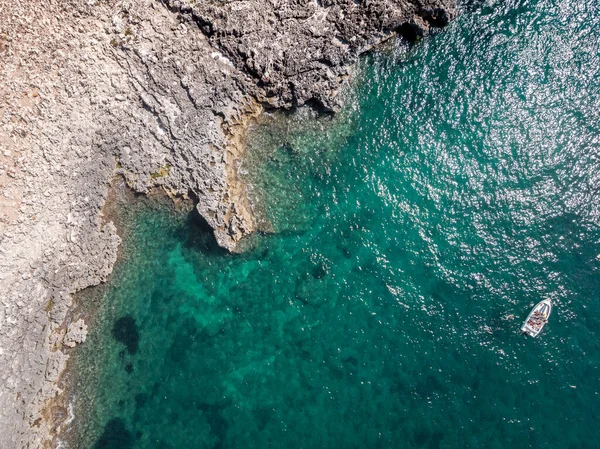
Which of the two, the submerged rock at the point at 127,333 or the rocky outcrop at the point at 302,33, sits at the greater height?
the rocky outcrop at the point at 302,33

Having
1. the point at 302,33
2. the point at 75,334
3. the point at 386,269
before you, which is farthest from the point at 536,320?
the point at 75,334

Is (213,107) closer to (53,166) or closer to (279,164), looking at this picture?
(279,164)

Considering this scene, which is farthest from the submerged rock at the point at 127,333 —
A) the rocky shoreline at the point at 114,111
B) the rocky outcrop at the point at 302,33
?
the rocky outcrop at the point at 302,33

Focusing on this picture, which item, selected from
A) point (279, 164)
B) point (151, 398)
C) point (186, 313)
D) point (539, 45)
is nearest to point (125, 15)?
point (279, 164)

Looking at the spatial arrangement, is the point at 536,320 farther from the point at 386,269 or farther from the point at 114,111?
the point at 114,111

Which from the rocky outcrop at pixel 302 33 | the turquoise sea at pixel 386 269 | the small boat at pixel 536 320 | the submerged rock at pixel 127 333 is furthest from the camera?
the submerged rock at pixel 127 333

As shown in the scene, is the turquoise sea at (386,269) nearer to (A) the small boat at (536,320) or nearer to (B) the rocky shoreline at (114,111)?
(A) the small boat at (536,320)

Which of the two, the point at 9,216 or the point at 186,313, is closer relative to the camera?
the point at 9,216
